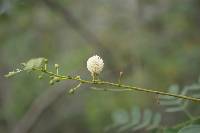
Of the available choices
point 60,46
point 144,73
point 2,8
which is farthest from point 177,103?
point 60,46

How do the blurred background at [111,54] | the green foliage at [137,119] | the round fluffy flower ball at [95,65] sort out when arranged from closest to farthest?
1. the round fluffy flower ball at [95,65]
2. the green foliage at [137,119]
3. the blurred background at [111,54]

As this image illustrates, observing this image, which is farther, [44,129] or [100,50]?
[44,129]

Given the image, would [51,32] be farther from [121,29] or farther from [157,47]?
[157,47]

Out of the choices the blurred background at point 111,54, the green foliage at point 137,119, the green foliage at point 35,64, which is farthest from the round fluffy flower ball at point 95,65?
the blurred background at point 111,54

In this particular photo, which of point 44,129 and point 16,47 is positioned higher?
point 16,47

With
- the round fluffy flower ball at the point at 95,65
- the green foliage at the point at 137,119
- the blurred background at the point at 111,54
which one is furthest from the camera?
the blurred background at the point at 111,54

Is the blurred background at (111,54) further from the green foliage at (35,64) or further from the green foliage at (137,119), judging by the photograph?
the green foliage at (35,64)

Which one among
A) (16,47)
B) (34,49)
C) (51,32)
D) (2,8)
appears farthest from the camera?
(51,32)
